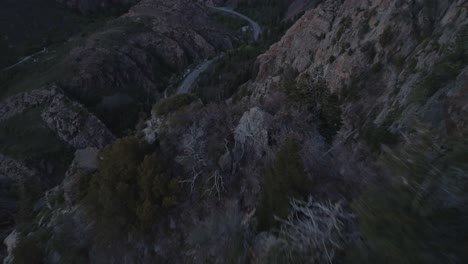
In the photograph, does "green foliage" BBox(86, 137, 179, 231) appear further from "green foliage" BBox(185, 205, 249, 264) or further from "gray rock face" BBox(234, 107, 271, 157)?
"gray rock face" BBox(234, 107, 271, 157)

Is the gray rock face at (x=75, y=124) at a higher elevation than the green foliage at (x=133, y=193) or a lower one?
lower

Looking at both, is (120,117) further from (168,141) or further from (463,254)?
(463,254)

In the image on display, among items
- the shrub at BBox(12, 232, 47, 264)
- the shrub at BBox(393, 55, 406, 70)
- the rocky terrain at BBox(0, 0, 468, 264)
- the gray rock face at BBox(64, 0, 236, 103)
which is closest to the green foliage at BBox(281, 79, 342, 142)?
the rocky terrain at BBox(0, 0, 468, 264)

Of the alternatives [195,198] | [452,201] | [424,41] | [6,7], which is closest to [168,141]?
[195,198]

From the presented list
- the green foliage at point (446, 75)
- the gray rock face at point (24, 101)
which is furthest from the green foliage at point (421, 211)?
the gray rock face at point (24, 101)

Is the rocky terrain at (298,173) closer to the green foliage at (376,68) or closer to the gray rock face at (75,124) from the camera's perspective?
the green foliage at (376,68)
